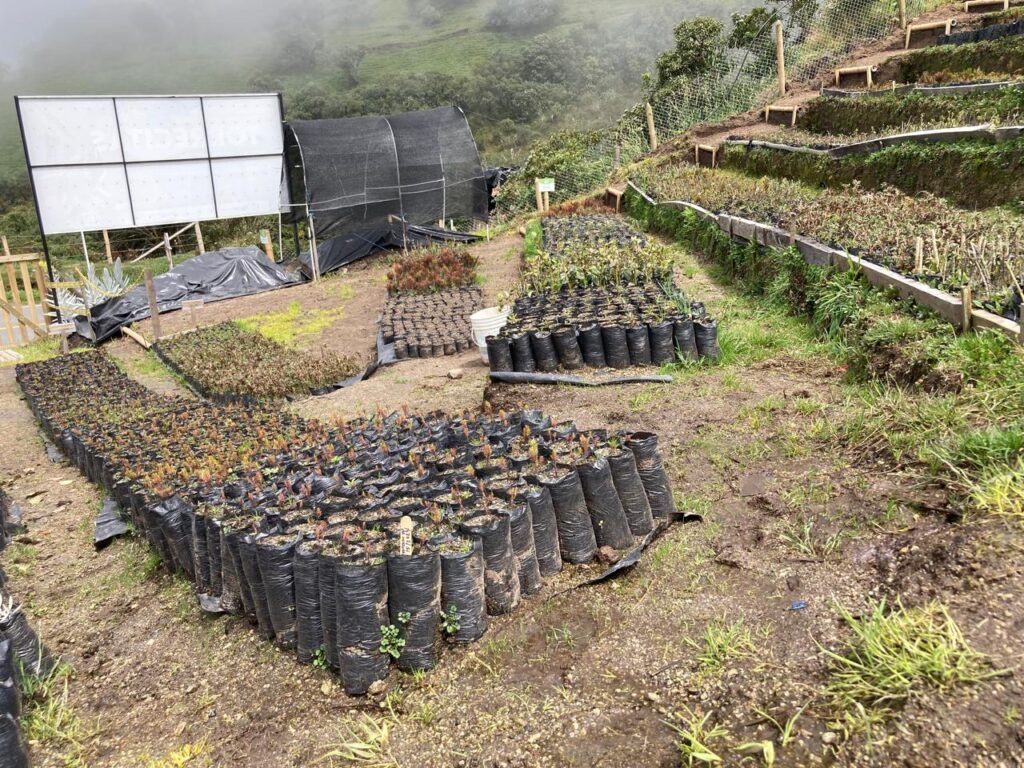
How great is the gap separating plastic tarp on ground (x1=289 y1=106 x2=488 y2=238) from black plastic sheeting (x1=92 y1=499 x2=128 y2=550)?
14.5m

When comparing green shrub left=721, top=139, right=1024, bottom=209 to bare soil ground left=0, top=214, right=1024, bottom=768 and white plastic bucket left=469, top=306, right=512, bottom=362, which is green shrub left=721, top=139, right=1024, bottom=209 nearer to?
bare soil ground left=0, top=214, right=1024, bottom=768

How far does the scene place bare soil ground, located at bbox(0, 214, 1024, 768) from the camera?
2586 millimetres

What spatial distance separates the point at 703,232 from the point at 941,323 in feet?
21.6

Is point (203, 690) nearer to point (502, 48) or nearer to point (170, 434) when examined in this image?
point (170, 434)

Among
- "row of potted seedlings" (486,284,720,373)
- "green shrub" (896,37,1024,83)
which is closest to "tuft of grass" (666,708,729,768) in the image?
"row of potted seedlings" (486,284,720,373)

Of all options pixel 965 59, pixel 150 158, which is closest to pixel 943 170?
pixel 965 59

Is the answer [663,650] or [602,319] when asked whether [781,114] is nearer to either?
[602,319]

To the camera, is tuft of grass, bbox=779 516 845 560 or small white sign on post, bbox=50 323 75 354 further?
small white sign on post, bbox=50 323 75 354

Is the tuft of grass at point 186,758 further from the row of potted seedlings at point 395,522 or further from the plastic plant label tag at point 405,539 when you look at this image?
the plastic plant label tag at point 405,539

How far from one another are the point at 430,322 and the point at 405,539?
8.19m

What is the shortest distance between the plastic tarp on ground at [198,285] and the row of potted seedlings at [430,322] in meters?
6.18

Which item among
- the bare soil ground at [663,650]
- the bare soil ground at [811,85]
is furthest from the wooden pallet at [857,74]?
the bare soil ground at [663,650]

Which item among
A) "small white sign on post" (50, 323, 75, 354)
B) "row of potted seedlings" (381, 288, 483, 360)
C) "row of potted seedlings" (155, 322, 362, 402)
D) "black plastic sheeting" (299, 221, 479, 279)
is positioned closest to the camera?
"row of potted seedlings" (155, 322, 362, 402)

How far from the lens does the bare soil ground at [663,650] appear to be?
2.59 m
